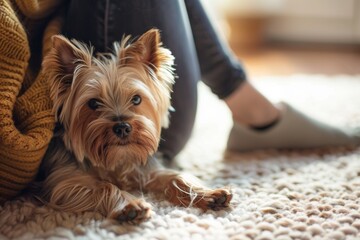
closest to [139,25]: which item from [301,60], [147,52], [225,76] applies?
[147,52]

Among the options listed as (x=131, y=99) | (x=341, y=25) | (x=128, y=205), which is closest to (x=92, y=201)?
(x=128, y=205)

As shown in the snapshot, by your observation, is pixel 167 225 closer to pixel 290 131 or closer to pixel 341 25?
pixel 290 131

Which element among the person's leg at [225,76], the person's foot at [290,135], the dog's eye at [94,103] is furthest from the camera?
the person's foot at [290,135]

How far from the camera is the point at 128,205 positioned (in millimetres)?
1146

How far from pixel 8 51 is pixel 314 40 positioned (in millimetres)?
2599

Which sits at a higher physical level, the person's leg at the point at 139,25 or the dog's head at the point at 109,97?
the person's leg at the point at 139,25

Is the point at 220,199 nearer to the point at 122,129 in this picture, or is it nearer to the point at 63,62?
the point at 122,129

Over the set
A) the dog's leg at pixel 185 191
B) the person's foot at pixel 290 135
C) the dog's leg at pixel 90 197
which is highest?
the person's foot at pixel 290 135

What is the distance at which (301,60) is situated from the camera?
3.08 m

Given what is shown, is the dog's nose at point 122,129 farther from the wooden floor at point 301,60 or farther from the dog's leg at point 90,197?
the wooden floor at point 301,60

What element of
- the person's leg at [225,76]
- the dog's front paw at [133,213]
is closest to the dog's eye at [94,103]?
the dog's front paw at [133,213]

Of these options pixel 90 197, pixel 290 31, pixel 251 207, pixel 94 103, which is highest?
pixel 290 31

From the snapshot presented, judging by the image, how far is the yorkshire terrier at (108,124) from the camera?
3.91 ft

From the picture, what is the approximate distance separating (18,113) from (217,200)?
529mm
